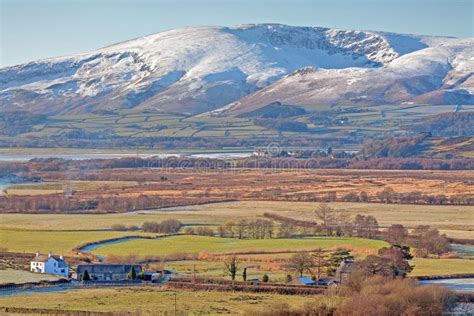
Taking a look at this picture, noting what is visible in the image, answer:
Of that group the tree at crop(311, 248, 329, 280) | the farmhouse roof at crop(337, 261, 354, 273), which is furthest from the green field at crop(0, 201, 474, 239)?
the farmhouse roof at crop(337, 261, 354, 273)

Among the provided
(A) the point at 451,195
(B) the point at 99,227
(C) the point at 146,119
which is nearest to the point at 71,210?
(B) the point at 99,227

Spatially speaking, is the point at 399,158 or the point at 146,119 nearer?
the point at 399,158

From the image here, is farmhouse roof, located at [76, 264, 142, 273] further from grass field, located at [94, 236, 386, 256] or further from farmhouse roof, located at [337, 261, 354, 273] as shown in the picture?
farmhouse roof, located at [337, 261, 354, 273]

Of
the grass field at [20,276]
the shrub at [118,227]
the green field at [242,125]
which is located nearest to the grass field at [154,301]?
the grass field at [20,276]

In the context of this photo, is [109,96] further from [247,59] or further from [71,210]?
[71,210]

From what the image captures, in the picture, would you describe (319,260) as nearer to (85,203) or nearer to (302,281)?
(302,281)

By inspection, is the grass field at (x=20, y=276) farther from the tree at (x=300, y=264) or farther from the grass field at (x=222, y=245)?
the tree at (x=300, y=264)
